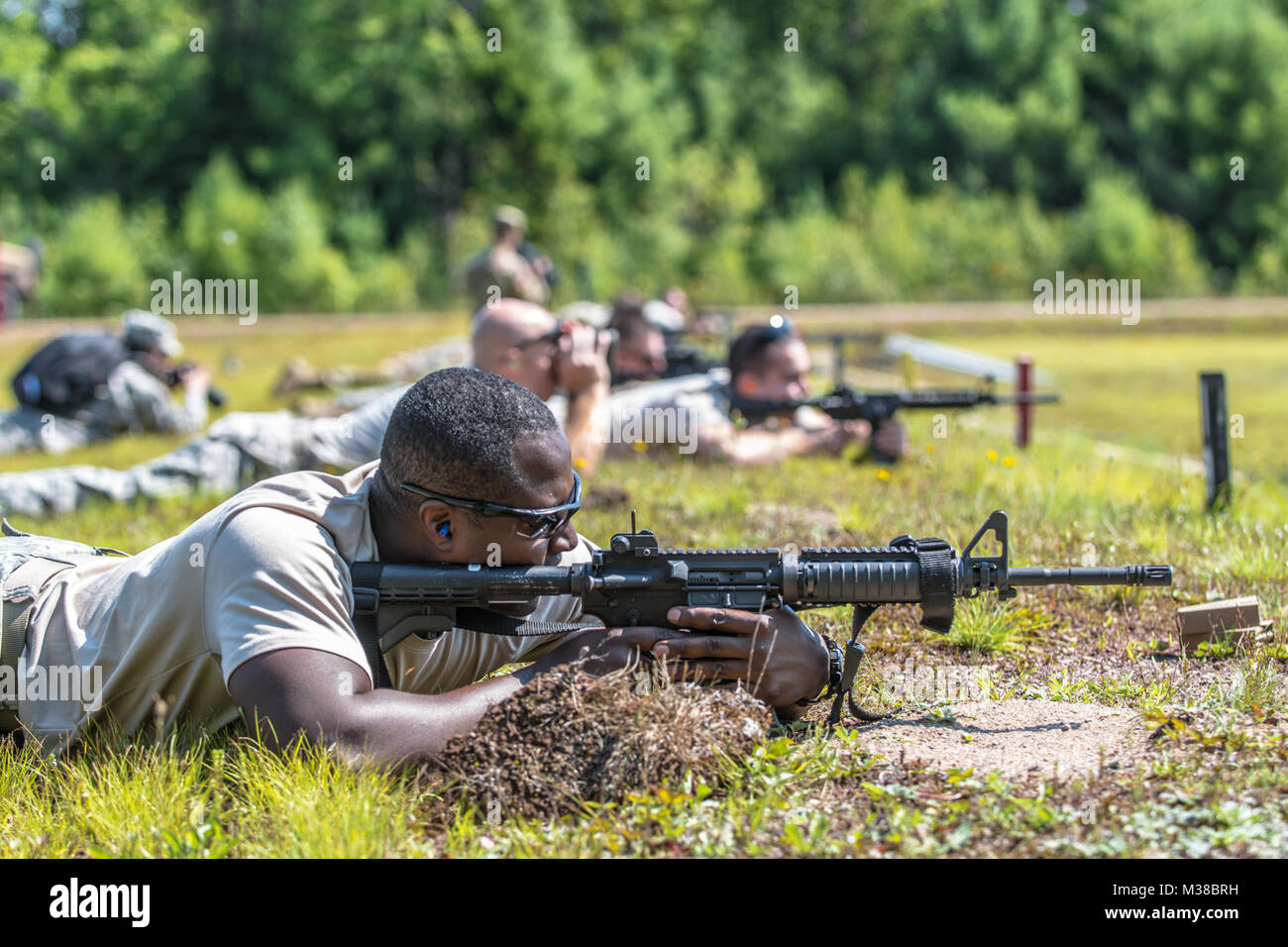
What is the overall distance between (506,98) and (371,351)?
15.4 m

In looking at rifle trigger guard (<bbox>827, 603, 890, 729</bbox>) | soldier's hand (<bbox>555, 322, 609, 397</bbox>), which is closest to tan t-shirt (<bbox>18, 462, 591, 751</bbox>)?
rifle trigger guard (<bbox>827, 603, 890, 729</bbox>)

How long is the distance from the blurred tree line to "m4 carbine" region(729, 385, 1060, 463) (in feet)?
68.8

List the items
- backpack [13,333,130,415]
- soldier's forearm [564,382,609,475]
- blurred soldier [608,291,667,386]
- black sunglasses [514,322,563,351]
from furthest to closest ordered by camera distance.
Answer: backpack [13,333,130,415] → blurred soldier [608,291,667,386] → soldier's forearm [564,382,609,475] → black sunglasses [514,322,563,351]

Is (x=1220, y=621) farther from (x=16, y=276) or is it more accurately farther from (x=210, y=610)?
(x=16, y=276)

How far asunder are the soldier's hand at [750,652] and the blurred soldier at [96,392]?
9.51m

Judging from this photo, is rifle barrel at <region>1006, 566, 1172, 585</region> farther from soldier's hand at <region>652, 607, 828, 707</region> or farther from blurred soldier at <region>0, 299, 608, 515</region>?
blurred soldier at <region>0, 299, 608, 515</region>

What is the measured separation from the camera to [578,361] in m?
7.27

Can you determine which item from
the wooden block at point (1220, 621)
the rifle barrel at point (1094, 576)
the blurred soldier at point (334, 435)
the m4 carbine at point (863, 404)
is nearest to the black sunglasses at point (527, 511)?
the rifle barrel at point (1094, 576)

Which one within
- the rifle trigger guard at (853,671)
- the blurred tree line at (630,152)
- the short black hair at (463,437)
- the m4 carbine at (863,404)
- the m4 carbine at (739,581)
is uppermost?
the blurred tree line at (630,152)

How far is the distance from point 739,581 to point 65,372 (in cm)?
974

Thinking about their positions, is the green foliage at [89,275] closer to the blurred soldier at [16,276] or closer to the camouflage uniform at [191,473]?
the blurred soldier at [16,276]

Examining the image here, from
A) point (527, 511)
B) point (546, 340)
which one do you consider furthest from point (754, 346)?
point (527, 511)

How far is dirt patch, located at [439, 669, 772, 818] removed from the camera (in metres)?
3.54

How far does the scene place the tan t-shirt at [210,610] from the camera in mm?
3365
